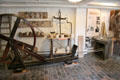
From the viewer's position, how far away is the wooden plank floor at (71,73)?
2.67m

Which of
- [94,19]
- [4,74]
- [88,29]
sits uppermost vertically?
[94,19]

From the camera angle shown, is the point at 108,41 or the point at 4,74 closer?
the point at 4,74

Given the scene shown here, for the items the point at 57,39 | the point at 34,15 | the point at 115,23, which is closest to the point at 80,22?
the point at 57,39

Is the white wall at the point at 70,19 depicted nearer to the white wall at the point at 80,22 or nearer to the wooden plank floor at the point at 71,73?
the white wall at the point at 80,22

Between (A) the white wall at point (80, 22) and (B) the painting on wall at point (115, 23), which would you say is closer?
(A) the white wall at point (80, 22)

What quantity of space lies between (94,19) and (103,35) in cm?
97

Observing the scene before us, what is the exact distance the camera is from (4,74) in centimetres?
290

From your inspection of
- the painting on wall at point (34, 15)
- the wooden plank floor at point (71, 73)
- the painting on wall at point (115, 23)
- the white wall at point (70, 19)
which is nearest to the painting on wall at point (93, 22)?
the white wall at point (70, 19)

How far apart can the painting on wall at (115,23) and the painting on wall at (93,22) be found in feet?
3.04

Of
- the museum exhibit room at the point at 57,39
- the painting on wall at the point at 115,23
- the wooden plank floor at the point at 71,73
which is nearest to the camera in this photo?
the wooden plank floor at the point at 71,73

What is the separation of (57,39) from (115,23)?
3409 millimetres

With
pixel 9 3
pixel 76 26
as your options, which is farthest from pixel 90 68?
pixel 9 3

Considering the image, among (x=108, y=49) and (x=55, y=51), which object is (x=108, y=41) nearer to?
(x=108, y=49)

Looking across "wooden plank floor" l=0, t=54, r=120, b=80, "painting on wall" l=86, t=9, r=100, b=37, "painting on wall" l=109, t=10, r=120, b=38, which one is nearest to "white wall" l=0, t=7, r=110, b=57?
"painting on wall" l=86, t=9, r=100, b=37
